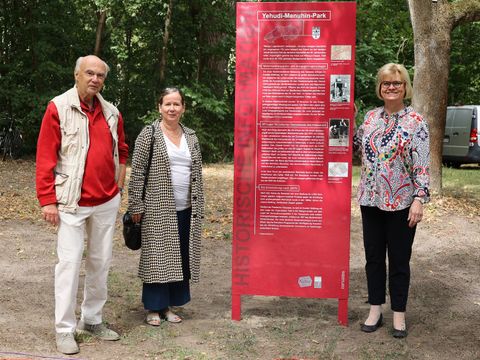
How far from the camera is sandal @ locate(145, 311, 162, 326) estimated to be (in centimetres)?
511

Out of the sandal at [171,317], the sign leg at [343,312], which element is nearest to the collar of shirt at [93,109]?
the sandal at [171,317]

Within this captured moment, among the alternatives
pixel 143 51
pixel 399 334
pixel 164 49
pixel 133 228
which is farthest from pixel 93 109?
pixel 143 51

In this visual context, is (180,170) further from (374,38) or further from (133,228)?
(374,38)

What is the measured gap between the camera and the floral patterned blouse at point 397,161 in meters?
4.68

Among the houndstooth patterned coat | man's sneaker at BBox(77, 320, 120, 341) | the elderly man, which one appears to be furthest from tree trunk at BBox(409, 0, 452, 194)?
man's sneaker at BBox(77, 320, 120, 341)

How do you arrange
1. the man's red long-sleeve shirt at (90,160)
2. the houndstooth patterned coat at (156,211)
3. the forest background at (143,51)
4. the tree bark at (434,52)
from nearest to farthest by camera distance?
the man's red long-sleeve shirt at (90,160)
the houndstooth patterned coat at (156,211)
the tree bark at (434,52)
the forest background at (143,51)

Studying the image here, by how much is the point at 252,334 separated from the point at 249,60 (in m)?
2.15

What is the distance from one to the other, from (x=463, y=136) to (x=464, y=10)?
31.7 feet

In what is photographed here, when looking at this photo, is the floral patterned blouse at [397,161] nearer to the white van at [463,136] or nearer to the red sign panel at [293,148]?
the red sign panel at [293,148]

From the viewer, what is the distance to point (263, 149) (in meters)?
5.12

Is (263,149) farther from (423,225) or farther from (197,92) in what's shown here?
(197,92)

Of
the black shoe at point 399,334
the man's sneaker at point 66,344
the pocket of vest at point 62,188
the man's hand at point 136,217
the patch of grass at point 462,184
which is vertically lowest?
the patch of grass at point 462,184

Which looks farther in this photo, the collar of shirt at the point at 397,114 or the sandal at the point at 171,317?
the sandal at the point at 171,317

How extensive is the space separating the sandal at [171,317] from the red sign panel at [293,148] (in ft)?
1.59
